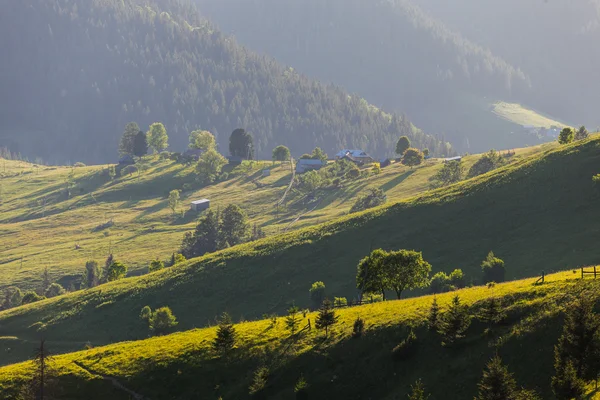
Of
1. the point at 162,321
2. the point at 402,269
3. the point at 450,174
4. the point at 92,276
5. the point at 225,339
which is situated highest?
the point at 450,174

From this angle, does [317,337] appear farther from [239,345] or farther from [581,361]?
[581,361]

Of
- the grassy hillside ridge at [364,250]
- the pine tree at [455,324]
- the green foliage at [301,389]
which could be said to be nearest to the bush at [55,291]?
the grassy hillside ridge at [364,250]

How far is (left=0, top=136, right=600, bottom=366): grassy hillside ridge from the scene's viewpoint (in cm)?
10138

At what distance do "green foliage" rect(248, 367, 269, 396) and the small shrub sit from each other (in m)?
9.35

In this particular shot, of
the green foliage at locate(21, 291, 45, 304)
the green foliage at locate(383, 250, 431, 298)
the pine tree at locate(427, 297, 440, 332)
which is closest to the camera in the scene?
the pine tree at locate(427, 297, 440, 332)

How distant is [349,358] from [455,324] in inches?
427

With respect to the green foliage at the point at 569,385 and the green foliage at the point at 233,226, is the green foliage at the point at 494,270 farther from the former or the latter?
the green foliage at the point at 233,226

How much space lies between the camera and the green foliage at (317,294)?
97375 millimetres

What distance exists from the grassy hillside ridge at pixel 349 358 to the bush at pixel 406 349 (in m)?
0.59

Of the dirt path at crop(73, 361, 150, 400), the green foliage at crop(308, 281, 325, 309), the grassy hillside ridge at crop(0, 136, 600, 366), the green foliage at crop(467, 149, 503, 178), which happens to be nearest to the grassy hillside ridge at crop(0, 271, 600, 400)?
the dirt path at crop(73, 361, 150, 400)

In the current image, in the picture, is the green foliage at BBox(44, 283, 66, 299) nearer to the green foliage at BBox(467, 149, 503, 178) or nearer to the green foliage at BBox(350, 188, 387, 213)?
the green foliage at BBox(350, 188, 387, 213)

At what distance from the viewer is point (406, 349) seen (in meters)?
54.6

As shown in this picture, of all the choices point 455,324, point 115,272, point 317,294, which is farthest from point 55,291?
point 455,324

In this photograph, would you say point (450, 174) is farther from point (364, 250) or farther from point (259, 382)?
point (259, 382)
